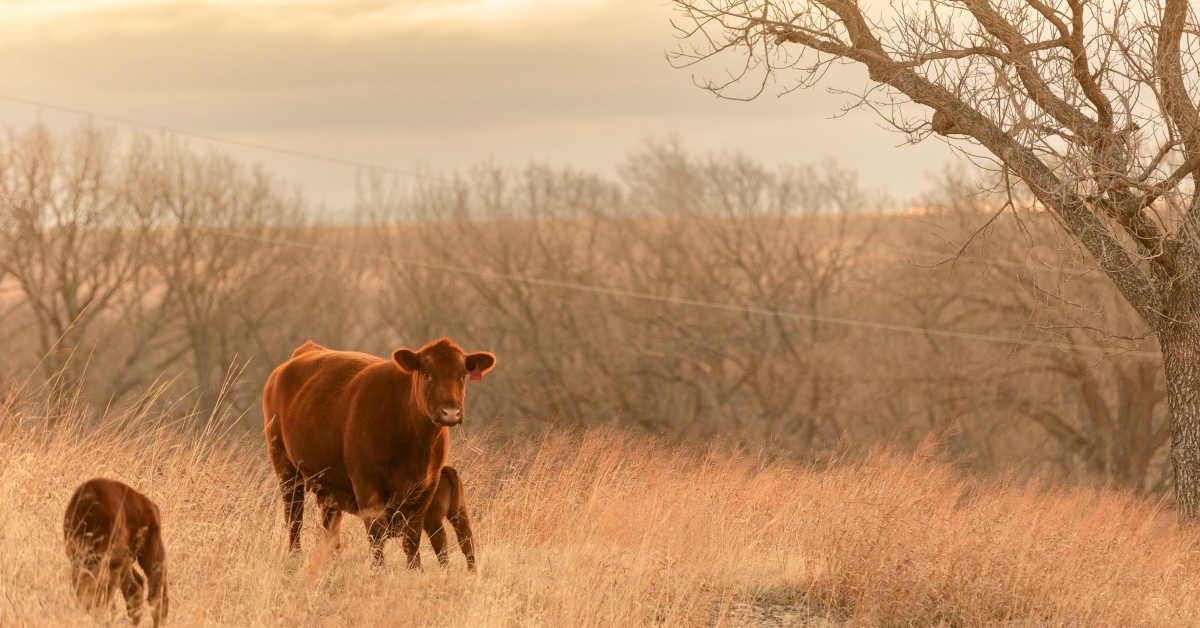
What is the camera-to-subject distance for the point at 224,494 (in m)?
7.30

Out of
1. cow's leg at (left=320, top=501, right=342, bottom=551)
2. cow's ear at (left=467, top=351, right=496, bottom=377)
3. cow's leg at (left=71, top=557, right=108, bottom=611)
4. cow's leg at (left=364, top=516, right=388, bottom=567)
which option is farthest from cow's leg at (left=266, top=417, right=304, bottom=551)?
cow's leg at (left=71, top=557, right=108, bottom=611)

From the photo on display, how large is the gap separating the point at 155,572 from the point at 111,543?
29 cm

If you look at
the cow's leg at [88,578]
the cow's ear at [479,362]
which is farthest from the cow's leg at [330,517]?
the cow's leg at [88,578]

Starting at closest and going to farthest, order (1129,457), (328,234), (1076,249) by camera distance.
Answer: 1. (1076,249)
2. (1129,457)
3. (328,234)

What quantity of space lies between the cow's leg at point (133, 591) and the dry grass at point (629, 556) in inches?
5.9

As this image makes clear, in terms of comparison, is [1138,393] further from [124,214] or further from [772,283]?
[124,214]

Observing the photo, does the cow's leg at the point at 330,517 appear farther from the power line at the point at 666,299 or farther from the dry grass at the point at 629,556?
the power line at the point at 666,299

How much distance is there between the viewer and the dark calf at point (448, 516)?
6.78m

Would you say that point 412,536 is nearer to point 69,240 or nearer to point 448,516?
point 448,516

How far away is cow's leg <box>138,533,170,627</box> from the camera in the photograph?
494cm

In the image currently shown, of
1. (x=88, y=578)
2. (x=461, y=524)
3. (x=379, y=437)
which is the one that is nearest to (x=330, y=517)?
(x=379, y=437)

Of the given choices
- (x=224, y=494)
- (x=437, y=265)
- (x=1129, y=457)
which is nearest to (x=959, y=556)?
(x=224, y=494)

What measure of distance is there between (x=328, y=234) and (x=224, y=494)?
4763cm

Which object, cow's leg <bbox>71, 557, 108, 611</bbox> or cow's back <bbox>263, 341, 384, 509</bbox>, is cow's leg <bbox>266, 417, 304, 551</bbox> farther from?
cow's leg <bbox>71, 557, 108, 611</bbox>
